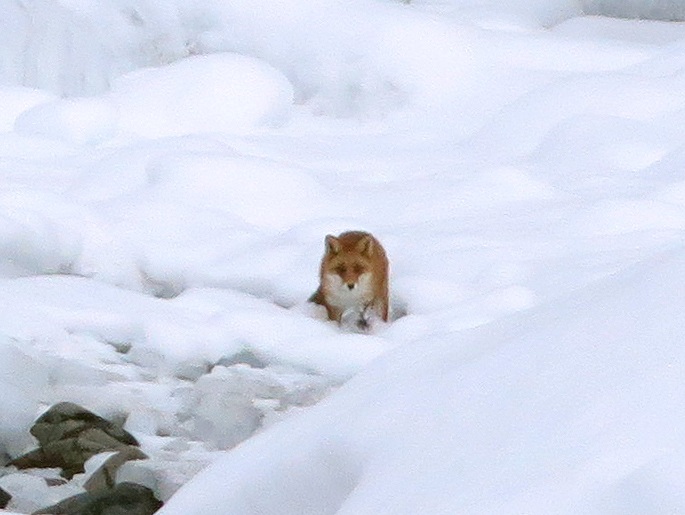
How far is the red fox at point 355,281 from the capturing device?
7.43 m

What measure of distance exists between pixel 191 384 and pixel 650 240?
2760 millimetres

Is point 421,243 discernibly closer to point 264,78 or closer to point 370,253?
point 370,253

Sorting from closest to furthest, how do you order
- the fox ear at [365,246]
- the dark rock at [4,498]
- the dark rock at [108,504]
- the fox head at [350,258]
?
the dark rock at [108,504] → the dark rock at [4,498] → the fox head at [350,258] → the fox ear at [365,246]

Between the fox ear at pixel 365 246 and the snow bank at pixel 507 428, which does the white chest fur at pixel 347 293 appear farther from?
the snow bank at pixel 507 428

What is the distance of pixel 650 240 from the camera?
8234 mm

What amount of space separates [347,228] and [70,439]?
9.64 feet

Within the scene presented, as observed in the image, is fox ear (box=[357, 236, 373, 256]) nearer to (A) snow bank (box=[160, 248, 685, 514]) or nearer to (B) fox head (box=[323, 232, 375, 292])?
(B) fox head (box=[323, 232, 375, 292])

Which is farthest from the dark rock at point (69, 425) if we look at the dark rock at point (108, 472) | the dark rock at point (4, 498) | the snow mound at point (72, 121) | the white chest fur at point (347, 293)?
the snow mound at point (72, 121)

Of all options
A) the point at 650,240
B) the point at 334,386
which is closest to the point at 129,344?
the point at 334,386

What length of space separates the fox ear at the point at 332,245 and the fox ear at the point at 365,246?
0.12 meters

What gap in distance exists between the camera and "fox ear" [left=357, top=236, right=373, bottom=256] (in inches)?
296

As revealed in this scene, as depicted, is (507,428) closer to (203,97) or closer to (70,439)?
(70,439)

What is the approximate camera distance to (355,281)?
7410 mm

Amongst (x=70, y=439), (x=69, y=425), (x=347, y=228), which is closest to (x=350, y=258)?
(x=347, y=228)
